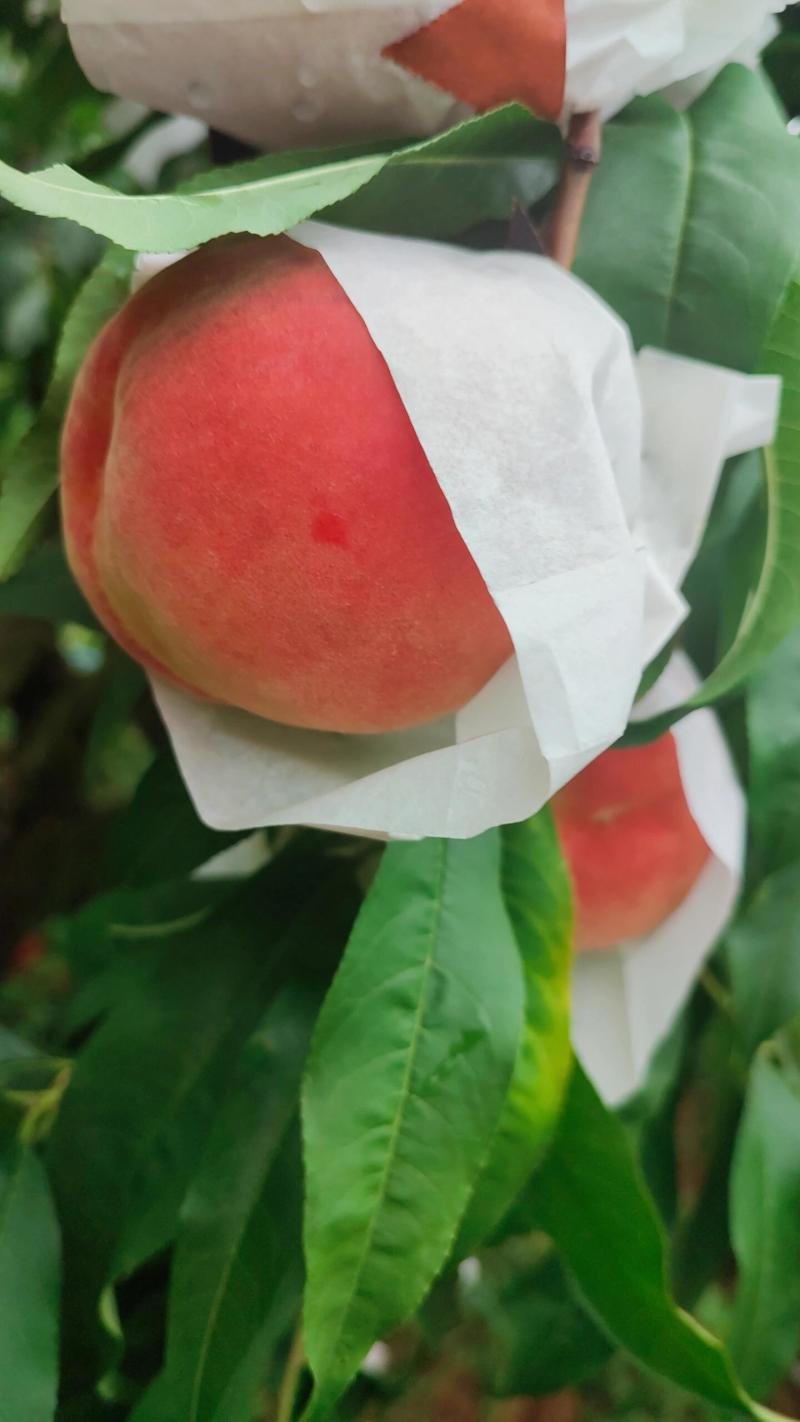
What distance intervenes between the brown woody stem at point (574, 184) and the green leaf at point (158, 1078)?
0.28 m

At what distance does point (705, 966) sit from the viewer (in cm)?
57

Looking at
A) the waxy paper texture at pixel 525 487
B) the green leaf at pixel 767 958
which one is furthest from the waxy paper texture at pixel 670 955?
the waxy paper texture at pixel 525 487

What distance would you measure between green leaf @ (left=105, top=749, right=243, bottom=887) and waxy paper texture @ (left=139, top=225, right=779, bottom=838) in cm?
12

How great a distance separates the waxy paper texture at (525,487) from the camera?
10.5 inches

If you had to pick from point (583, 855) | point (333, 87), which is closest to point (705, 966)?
point (583, 855)

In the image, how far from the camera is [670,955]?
1.63ft

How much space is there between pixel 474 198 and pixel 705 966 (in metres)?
0.42

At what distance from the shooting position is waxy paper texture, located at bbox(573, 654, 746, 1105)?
0.45 meters

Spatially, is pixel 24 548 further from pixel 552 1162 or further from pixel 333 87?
pixel 552 1162

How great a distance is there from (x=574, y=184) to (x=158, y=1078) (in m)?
0.37

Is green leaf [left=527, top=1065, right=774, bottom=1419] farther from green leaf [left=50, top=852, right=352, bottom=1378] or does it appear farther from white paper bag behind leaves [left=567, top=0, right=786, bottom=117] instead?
white paper bag behind leaves [left=567, top=0, right=786, bottom=117]

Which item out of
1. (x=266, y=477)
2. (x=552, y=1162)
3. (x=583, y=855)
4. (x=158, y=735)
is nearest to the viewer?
(x=266, y=477)

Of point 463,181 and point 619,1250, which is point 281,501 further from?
point 619,1250

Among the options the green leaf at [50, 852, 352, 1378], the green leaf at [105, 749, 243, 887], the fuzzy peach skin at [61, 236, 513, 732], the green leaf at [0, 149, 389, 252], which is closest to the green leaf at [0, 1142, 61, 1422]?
the green leaf at [50, 852, 352, 1378]
